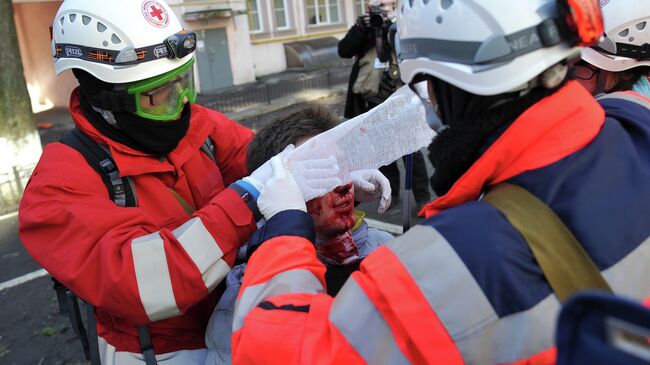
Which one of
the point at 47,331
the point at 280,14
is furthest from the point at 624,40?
the point at 280,14

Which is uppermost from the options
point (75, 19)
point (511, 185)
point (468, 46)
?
point (75, 19)

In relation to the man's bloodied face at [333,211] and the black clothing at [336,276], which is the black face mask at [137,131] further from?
the black clothing at [336,276]

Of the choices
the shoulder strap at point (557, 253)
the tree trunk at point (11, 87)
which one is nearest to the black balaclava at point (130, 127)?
the shoulder strap at point (557, 253)

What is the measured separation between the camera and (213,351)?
6.44 ft

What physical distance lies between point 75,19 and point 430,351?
1813mm

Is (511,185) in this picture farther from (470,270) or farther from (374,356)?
(374,356)

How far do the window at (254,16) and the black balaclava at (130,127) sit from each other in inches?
689

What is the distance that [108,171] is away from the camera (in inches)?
74.5

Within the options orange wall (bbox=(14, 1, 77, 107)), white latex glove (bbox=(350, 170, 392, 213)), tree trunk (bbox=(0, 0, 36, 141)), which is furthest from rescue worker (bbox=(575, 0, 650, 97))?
orange wall (bbox=(14, 1, 77, 107))

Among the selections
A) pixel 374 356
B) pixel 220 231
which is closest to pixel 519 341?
pixel 374 356

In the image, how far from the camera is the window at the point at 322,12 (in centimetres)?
2135

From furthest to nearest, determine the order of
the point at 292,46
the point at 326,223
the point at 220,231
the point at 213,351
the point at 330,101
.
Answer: the point at 292,46
the point at 330,101
the point at 326,223
the point at 213,351
the point at 220,231

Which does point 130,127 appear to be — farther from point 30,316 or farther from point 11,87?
point 11,87

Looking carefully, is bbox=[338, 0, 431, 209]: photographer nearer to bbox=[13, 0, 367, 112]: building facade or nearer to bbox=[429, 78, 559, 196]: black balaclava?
bbox=[429, 78, 559, 196]: black balaclava
